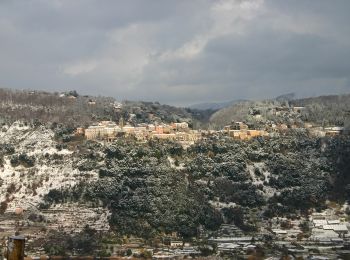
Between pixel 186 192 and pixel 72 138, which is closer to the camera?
pixel 186 192

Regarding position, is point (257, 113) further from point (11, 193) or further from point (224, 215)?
point (11, 193)

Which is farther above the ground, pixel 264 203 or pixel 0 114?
pixel 0 114

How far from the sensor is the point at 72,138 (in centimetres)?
6569

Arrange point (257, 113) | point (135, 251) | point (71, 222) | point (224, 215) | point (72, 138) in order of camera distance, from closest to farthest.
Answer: point (135, 251), point (71, 222), point (224, 215), point (72, 138), point (257, 113)

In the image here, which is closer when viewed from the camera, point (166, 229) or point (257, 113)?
point (166, 229)

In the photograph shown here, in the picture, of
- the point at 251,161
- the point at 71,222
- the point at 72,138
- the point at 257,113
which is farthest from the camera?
the point at 257,113

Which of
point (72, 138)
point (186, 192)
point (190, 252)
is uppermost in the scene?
point (72, 138)

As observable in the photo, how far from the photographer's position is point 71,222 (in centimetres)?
4709

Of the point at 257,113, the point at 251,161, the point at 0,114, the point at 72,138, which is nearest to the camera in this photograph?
the point at 251,161

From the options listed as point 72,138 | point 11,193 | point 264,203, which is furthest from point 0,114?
point 264,203

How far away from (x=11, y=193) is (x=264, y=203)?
893 inches

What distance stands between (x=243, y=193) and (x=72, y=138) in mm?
21470

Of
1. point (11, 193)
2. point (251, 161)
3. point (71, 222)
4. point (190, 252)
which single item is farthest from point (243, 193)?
point (11, 193)

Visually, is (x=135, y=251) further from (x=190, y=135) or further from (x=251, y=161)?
(x=190, y=135)
